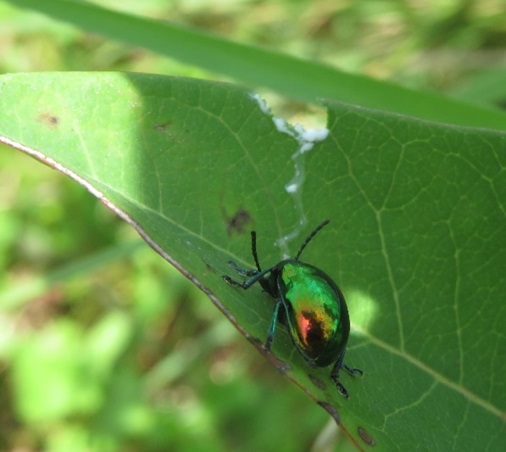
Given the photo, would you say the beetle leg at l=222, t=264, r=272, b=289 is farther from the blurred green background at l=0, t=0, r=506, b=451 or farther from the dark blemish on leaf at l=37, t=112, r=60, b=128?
the blurred green background at l=0, t=0, r=506, b=451

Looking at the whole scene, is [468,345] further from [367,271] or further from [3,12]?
[3,12]

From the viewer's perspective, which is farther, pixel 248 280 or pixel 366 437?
pixel 248 280

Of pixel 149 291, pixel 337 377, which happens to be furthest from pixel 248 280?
pixel 149 291

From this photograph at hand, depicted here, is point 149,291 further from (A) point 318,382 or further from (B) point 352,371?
(A) point 318,382

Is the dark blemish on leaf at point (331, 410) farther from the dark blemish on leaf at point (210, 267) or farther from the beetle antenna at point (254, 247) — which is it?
the beetle antenna at point (254, 247)

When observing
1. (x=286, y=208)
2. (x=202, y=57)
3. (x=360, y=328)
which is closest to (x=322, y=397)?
(x=360, y=328)
